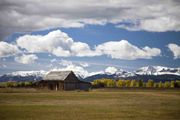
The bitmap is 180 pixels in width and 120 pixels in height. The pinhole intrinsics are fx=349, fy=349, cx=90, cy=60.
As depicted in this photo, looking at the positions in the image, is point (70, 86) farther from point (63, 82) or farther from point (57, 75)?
point (57, 75)

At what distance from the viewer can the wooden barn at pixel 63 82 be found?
4309 inches

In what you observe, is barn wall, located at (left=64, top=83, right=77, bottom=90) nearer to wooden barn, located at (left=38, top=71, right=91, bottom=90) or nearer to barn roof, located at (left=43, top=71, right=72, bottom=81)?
wooden barn, located at (left=38, top=71, right=91, bottom=90)

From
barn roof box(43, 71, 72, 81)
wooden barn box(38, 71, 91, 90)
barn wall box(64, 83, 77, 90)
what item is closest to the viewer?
barn wall box(64, 83, 77, 90)

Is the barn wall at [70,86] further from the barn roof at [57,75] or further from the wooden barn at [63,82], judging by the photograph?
the barn roof at [57,75]

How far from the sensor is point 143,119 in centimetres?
2809

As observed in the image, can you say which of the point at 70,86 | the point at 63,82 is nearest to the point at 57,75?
the point at 63,82

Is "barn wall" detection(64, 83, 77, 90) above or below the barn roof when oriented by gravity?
below

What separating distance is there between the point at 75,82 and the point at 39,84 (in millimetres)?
12415

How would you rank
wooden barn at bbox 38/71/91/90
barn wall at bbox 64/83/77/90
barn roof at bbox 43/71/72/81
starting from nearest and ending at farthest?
barn wall at bbox 64/83/77/90
wooden barn at bbox 38/71/91/90
barn roof at bbox 43/71/72/81

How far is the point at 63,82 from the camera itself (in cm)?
10906

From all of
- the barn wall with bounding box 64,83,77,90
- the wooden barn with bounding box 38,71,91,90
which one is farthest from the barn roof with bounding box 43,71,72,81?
the barn wall with bounding box 64,83,77,90

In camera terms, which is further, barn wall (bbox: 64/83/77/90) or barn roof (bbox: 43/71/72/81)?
barn roof (bbox: 43/71/72/81)

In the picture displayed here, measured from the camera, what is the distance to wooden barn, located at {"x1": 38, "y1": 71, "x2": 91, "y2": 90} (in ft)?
359

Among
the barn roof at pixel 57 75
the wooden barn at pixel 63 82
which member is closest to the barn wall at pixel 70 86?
the wooden barn at pixel 63 82
